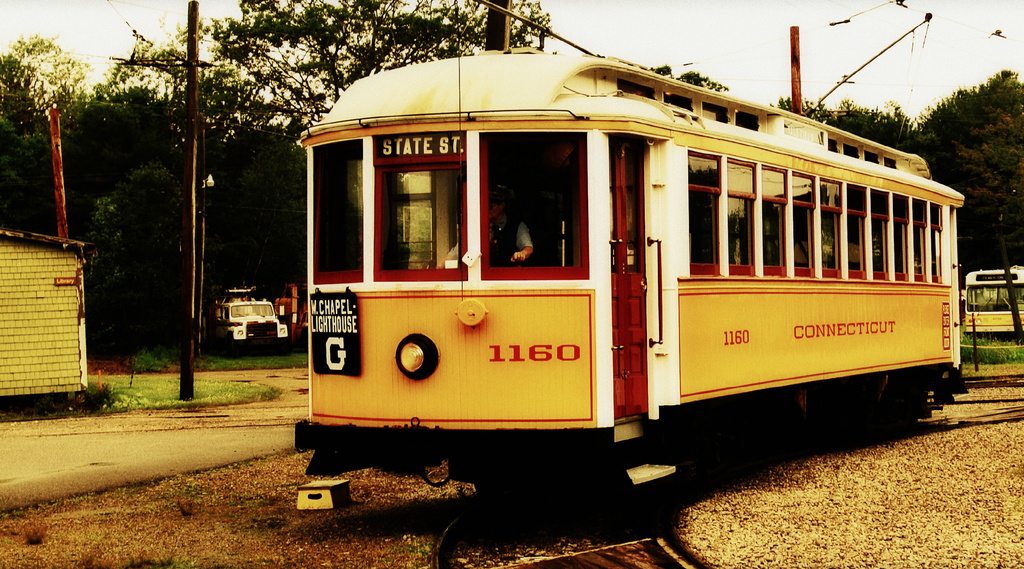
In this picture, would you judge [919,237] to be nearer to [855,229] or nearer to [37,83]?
[855,229]

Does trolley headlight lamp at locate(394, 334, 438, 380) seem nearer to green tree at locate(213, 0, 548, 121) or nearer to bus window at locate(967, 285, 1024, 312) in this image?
green tree at locate(213, 0, 548, 121)

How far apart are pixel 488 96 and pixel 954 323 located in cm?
868

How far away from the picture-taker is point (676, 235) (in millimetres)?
8000

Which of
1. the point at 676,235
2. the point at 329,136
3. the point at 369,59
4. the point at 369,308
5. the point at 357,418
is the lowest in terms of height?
the point at 357,418

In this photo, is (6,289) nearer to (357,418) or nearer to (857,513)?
(357,418)

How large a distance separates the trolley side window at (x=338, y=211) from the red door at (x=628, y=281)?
67.6 inches

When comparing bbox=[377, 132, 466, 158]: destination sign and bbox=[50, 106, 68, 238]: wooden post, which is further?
bbox=[50, 106, 68, 238]: wooden post

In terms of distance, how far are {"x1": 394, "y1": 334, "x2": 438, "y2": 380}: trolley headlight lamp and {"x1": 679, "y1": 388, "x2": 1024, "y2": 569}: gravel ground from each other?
201 centimetres

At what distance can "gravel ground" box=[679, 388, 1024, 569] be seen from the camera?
268 inches

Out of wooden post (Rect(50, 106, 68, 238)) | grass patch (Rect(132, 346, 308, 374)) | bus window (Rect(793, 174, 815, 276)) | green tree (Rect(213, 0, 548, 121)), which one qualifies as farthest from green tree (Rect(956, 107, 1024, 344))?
bus window (Rect(793, 174, 815, 276))

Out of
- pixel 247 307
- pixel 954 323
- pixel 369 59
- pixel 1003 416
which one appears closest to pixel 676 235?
pixel 954 323

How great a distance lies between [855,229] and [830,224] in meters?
0.63

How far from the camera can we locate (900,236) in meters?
12.3

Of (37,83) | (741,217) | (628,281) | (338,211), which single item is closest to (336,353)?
(338,211)
